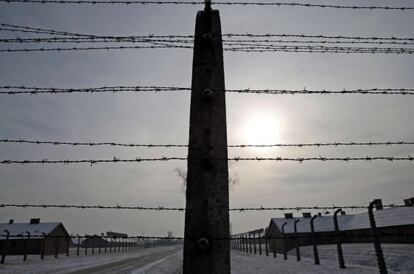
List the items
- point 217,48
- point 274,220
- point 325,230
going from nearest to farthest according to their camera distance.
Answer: point 217,48, point 325,230, point 274,220

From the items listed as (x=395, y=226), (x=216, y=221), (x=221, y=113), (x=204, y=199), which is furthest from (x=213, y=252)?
(x=395, y=226)

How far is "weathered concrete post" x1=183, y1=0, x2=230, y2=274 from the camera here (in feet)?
9.02

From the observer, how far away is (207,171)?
293 centimetres

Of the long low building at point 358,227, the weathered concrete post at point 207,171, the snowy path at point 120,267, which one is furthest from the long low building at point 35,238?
the weathered concrete post at point 207,171

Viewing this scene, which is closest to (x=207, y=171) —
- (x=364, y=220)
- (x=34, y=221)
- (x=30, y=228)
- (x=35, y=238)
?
(x=364, y=220)

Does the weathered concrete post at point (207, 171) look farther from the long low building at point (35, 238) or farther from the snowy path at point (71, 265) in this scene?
the long low building at point (35, 238)

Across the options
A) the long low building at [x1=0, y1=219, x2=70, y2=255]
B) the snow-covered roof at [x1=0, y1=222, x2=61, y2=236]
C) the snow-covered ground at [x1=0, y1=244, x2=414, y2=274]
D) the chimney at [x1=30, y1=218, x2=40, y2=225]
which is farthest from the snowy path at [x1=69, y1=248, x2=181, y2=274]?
the chimney at [x1=30, y1=218, x2=40, y2=225]

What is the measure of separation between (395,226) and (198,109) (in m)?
31.0

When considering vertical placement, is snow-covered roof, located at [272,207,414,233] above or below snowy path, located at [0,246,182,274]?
above

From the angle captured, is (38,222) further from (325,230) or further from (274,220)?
(325,230)

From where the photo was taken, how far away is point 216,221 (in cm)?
282

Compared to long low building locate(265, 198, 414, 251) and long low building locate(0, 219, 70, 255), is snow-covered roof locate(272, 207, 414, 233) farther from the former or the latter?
long low building locate(0, 219, 70, 255)

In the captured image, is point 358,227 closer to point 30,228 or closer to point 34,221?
point 30,228

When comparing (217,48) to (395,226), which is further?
(395,226)
